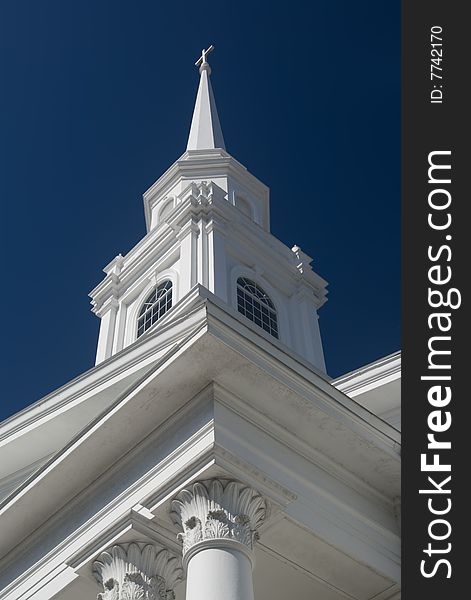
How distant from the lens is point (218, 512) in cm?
1227

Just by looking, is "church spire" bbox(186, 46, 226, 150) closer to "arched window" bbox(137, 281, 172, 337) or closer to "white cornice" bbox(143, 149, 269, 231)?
"white cornice" bbox(143, 149, 269, 231)

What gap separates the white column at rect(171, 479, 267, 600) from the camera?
38.0 feet

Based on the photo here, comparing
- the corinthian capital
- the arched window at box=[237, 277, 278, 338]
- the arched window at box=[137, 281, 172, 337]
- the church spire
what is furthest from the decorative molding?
the church spire

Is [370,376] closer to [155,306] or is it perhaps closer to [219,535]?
[219,535]

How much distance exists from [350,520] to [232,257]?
16.4 m

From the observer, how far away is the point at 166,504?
42.0ft

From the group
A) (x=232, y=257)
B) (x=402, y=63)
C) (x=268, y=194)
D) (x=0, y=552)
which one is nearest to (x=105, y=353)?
(x=232, y=257)

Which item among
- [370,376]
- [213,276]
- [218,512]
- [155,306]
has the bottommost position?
[218,512]

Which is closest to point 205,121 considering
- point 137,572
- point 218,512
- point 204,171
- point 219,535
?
point 204,171

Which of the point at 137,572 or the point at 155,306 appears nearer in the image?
the point at 137,572

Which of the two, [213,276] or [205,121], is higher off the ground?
[205,121]

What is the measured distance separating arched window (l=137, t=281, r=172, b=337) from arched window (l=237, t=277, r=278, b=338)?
1931mm

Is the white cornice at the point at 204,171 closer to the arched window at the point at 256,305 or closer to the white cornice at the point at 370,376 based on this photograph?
the arched window at the point at 256,305

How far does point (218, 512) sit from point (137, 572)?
135 cm
